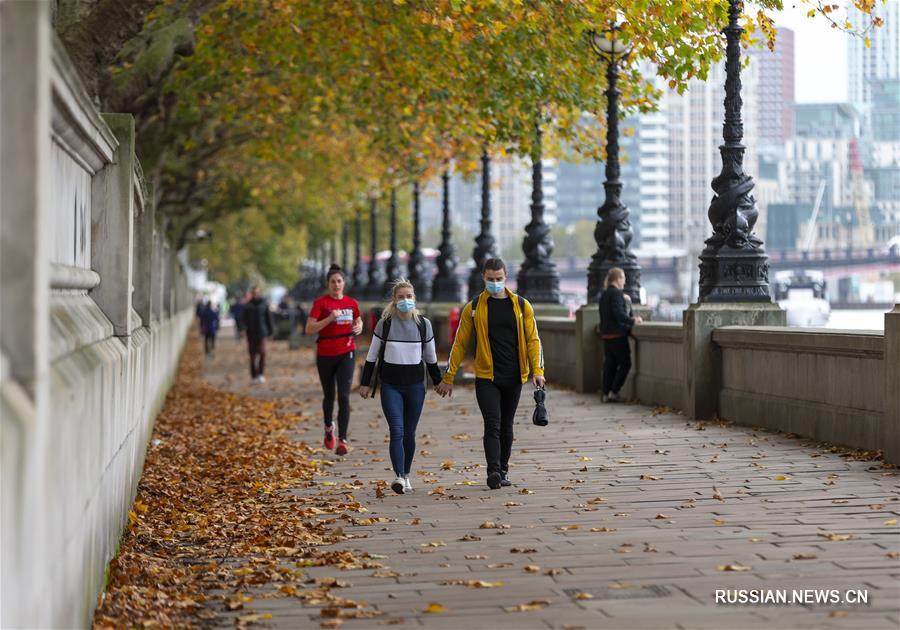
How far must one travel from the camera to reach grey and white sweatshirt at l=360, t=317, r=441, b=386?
11.6m

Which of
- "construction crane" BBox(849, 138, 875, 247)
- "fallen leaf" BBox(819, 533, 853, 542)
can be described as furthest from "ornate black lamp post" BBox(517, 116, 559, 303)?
"construction crane" BBox(849, 138, 875, 247)

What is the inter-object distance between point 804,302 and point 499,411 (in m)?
70.7

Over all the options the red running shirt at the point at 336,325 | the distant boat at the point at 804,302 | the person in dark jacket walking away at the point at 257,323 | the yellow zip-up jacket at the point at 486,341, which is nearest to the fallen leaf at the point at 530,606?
the yellow zip-up jacket at the point at 486,341

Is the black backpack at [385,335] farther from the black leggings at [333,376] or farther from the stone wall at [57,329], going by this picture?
the black leggings at [333,376]

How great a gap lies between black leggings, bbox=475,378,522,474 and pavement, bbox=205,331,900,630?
1.05ft

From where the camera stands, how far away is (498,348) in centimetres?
1144

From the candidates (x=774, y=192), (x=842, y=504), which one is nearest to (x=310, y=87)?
(x=842, y=504)

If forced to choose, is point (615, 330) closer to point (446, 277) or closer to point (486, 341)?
point (486, 341)

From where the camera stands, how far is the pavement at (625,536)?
6504 mm

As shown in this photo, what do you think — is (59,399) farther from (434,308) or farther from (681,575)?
(434,308)

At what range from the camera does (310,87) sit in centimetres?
2902

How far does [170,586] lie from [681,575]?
2537 millimetres

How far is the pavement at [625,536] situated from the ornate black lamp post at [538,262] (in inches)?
513

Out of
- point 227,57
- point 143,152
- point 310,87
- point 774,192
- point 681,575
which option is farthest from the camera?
point 774,192
